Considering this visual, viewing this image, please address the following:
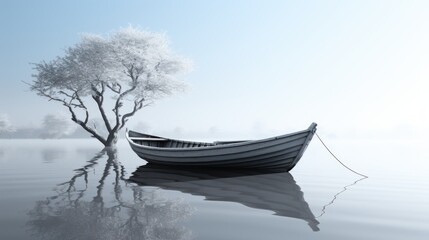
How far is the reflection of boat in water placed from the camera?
613 centimetres

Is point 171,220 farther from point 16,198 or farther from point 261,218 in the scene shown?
point 16,198

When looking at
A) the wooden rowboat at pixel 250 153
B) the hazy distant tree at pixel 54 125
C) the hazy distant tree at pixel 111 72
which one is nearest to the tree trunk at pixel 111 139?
the hazy distant tree at pixel 111 72

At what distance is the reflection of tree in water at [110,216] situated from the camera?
170 inches

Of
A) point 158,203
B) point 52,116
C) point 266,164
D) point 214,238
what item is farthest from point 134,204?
point 52,116

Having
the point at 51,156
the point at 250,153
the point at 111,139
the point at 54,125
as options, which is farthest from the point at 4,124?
the point at 250,153

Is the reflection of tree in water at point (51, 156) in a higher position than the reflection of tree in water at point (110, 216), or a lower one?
higher

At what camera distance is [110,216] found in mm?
5148

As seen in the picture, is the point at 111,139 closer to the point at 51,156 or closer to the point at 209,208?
the point at 51,156

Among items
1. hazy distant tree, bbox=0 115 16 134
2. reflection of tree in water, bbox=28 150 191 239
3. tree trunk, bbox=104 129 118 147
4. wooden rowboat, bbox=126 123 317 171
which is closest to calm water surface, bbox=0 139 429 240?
reflection of tree in water, bbox=28 150 191 239

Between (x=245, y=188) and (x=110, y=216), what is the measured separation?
4.06 meters

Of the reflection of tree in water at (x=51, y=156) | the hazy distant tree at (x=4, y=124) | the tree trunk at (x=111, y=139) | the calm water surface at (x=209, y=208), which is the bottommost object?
the calm water surface at (x=209, y=208)

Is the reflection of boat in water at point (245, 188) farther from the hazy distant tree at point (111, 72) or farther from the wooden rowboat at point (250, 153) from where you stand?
the hazy distant tree at point (111, 72)

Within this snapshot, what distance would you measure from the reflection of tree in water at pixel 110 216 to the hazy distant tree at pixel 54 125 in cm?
7677

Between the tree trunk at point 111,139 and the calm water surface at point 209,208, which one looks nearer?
the calm water surface at point 209,208
